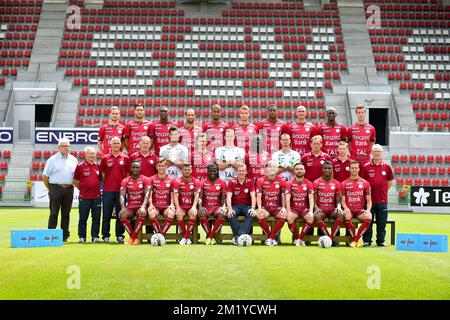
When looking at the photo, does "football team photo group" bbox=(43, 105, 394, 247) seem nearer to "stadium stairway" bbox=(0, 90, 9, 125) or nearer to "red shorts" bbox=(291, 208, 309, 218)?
"red shorts" bbox=(291, 208, 309, 218)

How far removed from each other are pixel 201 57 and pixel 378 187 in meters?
26.7

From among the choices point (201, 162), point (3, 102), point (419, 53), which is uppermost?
point (419, 53)

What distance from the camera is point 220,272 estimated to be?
9.09m

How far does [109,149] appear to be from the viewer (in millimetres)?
14195

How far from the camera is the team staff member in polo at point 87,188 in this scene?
13.6 m

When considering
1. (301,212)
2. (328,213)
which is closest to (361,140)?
(328,213)

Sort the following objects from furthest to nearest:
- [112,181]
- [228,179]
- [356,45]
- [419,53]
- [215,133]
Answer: [356,45]
[419,53]
[215,133]
[228,179]
[112,181]

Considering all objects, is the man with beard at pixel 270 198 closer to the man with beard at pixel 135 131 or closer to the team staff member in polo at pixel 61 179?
the man with beard at pixel 135 131

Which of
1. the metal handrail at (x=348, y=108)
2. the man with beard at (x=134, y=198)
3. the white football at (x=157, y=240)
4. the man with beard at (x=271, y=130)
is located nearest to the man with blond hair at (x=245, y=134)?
the man with beard at (x=271, y=130)

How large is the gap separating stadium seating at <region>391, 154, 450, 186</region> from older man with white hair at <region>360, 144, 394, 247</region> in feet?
63.9

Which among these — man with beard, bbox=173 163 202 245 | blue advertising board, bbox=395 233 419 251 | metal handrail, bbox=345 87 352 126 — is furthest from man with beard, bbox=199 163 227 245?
metal handrail, bbox=345 87 352 126

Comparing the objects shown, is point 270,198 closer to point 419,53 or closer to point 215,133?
point 215,133

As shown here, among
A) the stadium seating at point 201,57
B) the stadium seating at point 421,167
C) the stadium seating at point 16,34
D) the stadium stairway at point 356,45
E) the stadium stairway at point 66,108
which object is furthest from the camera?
the stadium seating at point 16,34

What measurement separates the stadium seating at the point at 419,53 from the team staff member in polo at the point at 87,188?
78.4ft
